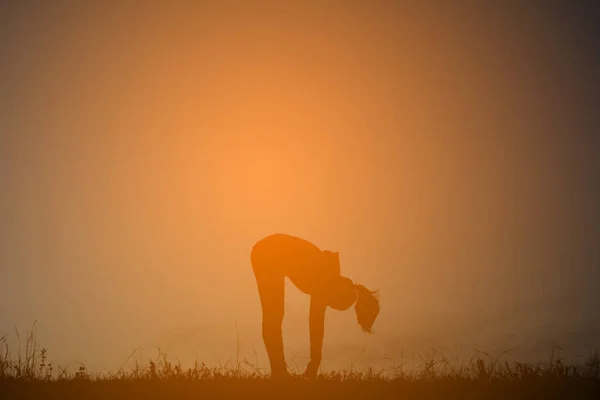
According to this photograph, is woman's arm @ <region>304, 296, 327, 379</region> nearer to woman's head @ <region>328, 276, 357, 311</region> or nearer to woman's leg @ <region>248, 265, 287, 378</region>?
woman's head @ <region>328, 276, 357, 311</region>

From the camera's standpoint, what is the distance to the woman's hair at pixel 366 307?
707cm

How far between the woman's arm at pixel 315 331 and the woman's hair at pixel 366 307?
1.40 ft

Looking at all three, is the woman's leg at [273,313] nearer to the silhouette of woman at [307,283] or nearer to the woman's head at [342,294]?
the silhouette of woman at [307,283]

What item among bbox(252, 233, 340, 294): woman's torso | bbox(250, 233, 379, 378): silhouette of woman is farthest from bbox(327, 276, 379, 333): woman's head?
bbox(252, 233, 340, 294): woman's torso

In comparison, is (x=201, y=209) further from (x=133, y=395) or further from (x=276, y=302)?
(x=133, y=395)

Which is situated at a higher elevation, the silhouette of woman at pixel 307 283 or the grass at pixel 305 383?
the silhouette of woman at pixel 307 283

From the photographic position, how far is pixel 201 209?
24.9 ft

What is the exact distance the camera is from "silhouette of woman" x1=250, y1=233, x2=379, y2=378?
6.91m

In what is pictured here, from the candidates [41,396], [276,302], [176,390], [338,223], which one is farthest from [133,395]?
[338,223]

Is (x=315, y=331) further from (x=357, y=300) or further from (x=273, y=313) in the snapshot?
(x=357, y=300)

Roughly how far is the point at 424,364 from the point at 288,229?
2233 millimetres

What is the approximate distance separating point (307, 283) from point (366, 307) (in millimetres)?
757

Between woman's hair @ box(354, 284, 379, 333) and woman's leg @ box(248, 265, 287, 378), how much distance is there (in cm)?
90

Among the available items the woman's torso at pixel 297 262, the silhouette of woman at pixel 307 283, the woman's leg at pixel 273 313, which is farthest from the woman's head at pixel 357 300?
the woman's leg at pixel 273 313
